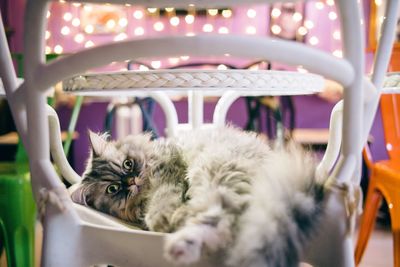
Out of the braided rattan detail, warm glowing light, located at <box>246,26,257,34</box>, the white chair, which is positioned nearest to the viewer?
the white chair

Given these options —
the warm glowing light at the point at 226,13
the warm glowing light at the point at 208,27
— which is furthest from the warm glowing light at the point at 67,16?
the warm glowing light at the point at 226,13

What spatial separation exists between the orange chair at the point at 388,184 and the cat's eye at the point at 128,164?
71cm

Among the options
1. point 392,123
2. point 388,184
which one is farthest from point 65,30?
point 388,184

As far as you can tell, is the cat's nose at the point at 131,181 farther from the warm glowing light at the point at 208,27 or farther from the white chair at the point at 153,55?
the warm glowing light at the point at 208,27

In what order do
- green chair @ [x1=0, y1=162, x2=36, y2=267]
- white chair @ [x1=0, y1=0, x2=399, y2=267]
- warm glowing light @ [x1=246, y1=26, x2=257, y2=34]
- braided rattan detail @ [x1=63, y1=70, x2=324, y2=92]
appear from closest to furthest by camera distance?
white chair @ [x1=0, y1=0, x2=399, y2=267] < braided rattan detail @ [x1=63, y1=70, x2=324, y2=92] < green chair @ [x1=0, y1=162, x2=36, y2=267] < warm glowing light @ [x1=246, y1=26, x2=257, y2=34]

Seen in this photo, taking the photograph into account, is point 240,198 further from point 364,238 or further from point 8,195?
point 364,238

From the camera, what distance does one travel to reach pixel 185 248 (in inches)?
16.7

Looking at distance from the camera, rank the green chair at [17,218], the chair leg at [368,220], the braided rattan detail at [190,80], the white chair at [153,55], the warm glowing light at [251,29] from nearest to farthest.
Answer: the white chair at [153,55], the braided rattan detail at [190,80], the green chair at [17,218], the chair leg at [368,220], the warm glowing light at [251,29]

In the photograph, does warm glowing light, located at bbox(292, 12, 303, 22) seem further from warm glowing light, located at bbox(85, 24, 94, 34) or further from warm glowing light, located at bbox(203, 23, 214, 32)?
warm glowing light, located at bbox(85, 24, 94, 34)

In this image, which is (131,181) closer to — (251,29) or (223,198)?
(223,198)

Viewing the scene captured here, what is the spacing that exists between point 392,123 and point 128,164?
964mm

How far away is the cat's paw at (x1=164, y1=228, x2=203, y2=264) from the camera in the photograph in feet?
1.39

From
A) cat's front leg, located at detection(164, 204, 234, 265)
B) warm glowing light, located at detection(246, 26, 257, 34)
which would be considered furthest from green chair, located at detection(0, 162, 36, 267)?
warm glowing light, located at detection(246, 26, 257, 34)

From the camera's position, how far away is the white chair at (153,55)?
411 millimetres
